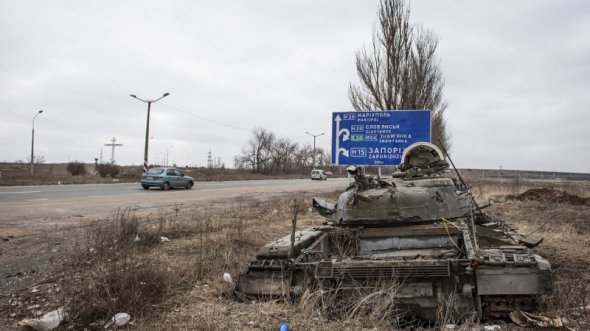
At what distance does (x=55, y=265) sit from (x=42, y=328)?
277cm

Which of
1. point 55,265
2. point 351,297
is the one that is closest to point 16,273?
point 55,265

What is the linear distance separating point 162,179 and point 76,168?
813 inches

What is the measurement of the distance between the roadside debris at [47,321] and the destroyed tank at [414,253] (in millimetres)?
1907

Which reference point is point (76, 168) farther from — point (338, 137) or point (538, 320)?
point (538, 320)

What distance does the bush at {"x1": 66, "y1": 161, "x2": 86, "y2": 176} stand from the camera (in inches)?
1742

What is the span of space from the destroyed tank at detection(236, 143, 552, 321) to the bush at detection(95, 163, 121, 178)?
3836cm

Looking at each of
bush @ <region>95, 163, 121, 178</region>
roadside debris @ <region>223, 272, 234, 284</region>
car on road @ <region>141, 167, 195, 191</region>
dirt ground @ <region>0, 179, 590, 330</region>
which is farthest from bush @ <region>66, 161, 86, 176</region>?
roadside debris @ <region>223, 272, 234, 284</region>

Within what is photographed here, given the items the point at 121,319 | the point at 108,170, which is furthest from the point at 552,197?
the point at 108,170

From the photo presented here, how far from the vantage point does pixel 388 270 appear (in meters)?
5.13

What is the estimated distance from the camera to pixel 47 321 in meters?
4.59

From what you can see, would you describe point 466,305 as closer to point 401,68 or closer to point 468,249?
point 468,249

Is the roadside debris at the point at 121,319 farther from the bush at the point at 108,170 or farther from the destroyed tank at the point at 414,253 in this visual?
the bush at the point at 108,170

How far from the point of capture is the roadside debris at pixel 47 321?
4.52 meters

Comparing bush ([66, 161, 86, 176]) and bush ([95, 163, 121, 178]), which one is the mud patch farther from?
bush ([66, 161, 86, 176])
